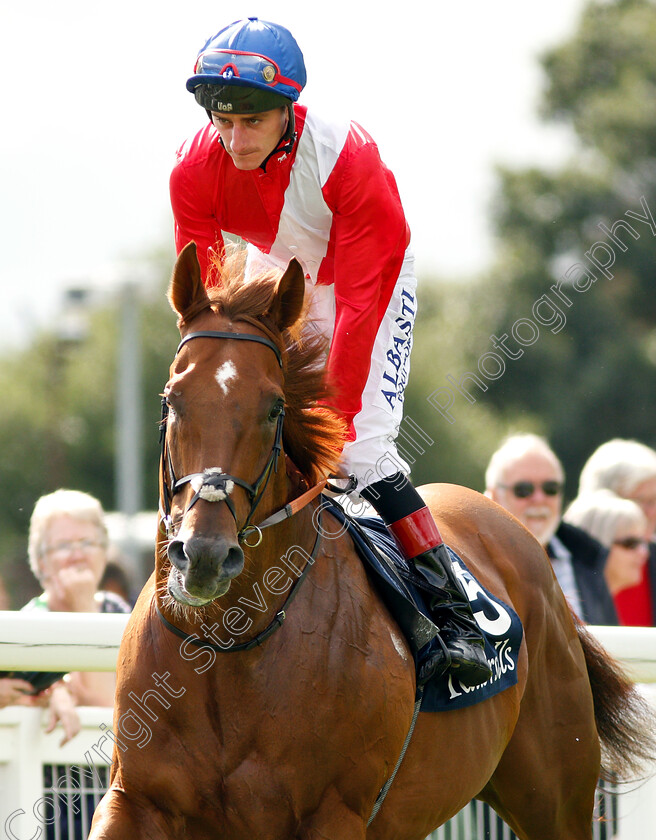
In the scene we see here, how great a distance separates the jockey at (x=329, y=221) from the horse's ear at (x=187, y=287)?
37 cm

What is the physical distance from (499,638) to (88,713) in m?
1.67

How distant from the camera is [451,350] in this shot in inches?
1288

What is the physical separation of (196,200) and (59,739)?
2172mm

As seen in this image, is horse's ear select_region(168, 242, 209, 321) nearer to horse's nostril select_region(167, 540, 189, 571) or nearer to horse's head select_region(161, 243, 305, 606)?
horse's head select_region(161, 243, 305, 606)

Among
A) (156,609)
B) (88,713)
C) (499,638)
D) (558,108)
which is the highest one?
(558,108)

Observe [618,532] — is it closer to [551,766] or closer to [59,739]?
[551,766]

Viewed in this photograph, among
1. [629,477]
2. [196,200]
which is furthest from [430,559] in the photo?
[629,477]

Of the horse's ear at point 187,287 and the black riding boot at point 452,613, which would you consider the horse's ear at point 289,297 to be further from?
the black riding boot at point 452,613

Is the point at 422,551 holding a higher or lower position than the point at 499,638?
higher

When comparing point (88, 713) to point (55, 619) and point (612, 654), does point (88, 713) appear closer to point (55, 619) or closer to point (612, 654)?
point (55, 619)

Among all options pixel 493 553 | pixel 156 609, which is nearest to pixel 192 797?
pixel 156 609

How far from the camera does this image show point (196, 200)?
154 inches

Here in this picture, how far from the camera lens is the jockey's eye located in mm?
3221

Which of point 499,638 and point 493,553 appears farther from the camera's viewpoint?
point 493,553
